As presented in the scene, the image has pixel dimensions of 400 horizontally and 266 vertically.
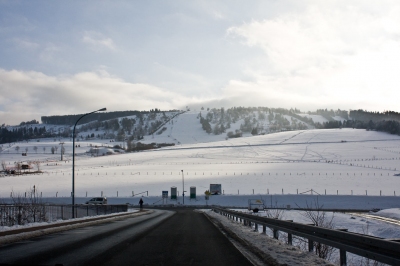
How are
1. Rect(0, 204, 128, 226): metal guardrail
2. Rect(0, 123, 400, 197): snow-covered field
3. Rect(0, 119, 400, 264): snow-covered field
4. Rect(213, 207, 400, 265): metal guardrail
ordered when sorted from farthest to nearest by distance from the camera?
Rect(0, 123, 400, 197): snow-covered field → Rect(0, 119, 400, 264): snow-covered field → Rect(0, 204, 128, 226): metal guardrail → Rect(213, 207, 400, 265): metal guardrail

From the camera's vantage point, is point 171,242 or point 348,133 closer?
point 171,242

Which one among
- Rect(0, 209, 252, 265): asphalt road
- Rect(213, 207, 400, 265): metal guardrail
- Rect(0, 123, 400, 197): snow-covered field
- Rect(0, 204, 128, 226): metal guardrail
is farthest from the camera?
Rect(0, 123, 400, 197): snow-covered field

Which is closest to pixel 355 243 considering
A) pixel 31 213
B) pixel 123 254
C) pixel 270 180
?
pixel 123 254

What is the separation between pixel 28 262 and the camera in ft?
25.6

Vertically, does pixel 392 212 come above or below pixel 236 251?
below

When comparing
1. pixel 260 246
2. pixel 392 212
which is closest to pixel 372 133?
pixel 392 212

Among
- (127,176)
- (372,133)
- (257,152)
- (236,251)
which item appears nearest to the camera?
(236,251)

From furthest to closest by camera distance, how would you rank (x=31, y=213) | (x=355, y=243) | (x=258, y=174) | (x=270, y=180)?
(x=258, y=174) < (x=270, y=180) < (x=31, y=213) < (x=355, y=243)

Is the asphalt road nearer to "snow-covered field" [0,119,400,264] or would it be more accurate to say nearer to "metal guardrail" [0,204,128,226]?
"metal guardrail" [0,204,128,226]

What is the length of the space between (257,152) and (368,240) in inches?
5286

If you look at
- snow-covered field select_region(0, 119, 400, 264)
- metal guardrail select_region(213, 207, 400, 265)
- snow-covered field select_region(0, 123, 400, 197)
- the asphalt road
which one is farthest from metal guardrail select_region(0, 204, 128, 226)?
snow-covered field select_region(0, 123, 400, 197)

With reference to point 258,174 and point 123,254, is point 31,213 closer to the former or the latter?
point 123,254

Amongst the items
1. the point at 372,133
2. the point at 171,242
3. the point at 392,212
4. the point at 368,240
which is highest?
the point at 372,133

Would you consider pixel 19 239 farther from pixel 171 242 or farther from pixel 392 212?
pixel 392 212
